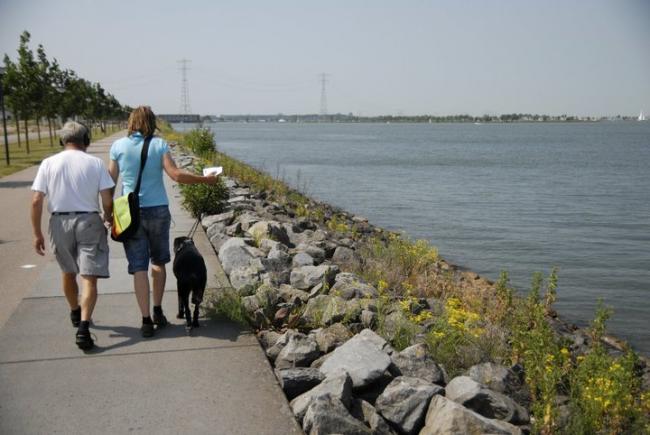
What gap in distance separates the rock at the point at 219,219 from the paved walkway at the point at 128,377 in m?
3.67

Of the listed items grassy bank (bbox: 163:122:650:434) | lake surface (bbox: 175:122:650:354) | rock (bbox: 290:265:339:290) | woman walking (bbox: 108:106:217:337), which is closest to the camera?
grassy bank (bbox: 163:122:650:434)

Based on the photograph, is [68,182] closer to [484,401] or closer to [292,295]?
[292,295]

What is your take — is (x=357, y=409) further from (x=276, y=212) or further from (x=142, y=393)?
(x=276, y=212)

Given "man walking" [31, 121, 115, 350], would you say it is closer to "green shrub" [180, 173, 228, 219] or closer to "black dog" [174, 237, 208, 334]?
"black dog" [174, 237, 208, 334]

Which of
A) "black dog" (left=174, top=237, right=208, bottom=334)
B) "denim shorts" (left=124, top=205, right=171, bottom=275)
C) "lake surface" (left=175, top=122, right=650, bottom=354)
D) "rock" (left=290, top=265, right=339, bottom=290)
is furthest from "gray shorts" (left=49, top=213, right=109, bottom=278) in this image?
"lake surface" (left=175, top=122, right=650, bottom=354)

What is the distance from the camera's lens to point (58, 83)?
40188 mm

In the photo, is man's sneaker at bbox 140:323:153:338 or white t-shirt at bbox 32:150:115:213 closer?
white t-shirt at bbox 32:150:115:213

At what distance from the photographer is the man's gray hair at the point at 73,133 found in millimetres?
5074

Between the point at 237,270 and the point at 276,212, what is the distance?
6.30 m

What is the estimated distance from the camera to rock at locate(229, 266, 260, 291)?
6377 millimetres

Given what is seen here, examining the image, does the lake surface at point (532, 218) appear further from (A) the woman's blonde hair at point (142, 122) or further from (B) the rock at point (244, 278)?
(A) the woman's blonde hair at point (142, 122)

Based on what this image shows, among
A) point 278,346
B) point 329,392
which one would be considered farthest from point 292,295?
point 329,392

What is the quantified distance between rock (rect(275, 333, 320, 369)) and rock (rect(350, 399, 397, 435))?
796 mm

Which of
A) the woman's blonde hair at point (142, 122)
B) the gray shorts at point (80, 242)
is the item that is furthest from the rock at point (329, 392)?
the woman's blonde hair at point (142, 122)
